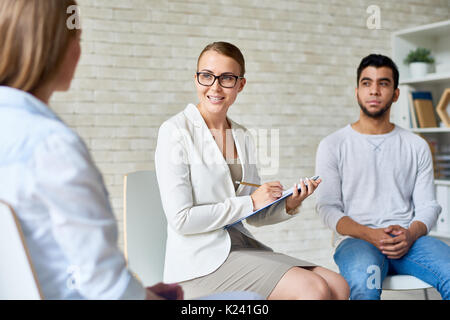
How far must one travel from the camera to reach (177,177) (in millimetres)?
1232

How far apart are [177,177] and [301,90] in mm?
1793

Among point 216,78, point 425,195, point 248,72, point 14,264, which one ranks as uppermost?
→ point 248,72

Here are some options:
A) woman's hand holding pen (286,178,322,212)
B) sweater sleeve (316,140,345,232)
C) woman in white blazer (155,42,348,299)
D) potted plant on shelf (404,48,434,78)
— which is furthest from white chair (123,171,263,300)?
potted plant on shelf (404,48,434,78)

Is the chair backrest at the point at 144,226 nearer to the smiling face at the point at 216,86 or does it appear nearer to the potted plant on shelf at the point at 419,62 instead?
the smiling face at the point at 216,86

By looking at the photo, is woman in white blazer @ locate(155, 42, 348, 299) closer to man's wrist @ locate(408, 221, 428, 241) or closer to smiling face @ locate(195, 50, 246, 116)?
smiling face @ locate(195, 50, 246, 116)

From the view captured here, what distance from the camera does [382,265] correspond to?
159cm

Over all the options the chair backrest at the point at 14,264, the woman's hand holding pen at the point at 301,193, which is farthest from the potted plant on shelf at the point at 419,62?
the chair backrest at the point at 14,264

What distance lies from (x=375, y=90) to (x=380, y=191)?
0.38m

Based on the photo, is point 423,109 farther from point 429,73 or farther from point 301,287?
point 301,287

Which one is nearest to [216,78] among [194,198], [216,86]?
[216,86]

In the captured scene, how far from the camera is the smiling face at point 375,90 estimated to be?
71.4 inches

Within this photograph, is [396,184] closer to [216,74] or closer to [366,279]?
[366,279]

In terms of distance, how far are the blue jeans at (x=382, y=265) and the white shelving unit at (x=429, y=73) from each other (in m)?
1.39
